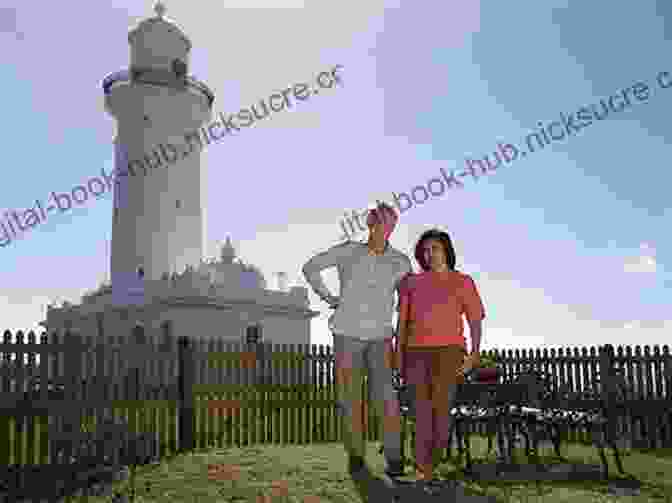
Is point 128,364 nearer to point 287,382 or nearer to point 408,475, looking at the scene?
point 287,382

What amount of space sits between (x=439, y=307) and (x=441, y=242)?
55 cm

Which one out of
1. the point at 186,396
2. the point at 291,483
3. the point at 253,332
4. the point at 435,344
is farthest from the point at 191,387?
the point at 253,332

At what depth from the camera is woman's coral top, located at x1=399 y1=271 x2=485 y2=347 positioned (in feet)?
16.7

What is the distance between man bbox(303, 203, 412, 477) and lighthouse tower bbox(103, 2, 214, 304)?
932 inches

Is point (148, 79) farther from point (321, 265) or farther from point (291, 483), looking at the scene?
point (291, 483)

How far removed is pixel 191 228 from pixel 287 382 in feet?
66.3

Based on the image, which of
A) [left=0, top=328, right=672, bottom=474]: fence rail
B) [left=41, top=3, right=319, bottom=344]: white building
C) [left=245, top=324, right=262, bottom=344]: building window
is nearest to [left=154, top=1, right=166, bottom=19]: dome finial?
[left=41, top=3, right=319, bottom=344]: white building

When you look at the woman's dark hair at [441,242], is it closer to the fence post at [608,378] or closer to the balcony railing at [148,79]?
the fence post at [608,378]

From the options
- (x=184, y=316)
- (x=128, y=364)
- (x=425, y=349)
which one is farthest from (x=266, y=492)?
(x=184, y=316)

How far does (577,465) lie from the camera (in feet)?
23.3

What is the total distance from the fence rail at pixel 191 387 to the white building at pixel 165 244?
13482 millimetres

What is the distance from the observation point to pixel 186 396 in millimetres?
9141

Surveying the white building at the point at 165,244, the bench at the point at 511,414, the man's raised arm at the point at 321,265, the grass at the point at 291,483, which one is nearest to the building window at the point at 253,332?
the white building at the point at 165,244

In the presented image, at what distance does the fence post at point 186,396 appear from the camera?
29.1ft
